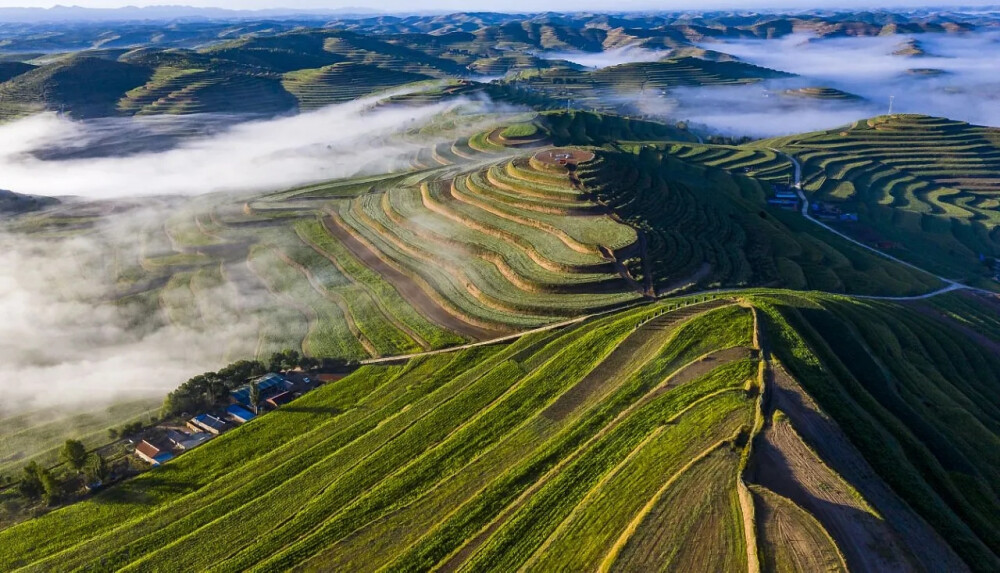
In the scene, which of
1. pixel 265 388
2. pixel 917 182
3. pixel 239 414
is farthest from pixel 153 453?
pixel 917 182

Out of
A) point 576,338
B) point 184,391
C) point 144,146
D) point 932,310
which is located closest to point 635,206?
point 576,338

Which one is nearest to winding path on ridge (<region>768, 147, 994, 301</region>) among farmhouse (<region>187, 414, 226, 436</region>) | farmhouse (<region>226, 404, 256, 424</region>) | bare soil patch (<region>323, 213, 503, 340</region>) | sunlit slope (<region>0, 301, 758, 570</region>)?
sunlit slope (<region>0, 301, 758, 570</region>)

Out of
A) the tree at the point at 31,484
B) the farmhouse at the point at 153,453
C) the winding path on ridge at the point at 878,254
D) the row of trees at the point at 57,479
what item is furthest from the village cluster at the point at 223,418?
the winding path on ridge at the point at 878,254

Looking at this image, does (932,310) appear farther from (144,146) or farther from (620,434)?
(144,146)

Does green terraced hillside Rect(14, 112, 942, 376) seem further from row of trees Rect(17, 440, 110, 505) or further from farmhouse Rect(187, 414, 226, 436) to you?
row of trees Rect(17, 440, 110, 505)

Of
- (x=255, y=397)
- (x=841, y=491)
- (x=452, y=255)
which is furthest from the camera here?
(x=452, y=255)

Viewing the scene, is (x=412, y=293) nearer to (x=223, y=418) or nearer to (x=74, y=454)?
(x=223, y=418)

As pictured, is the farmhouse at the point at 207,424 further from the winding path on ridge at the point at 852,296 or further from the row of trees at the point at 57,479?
the winding path on ridge at the point at 852,296
